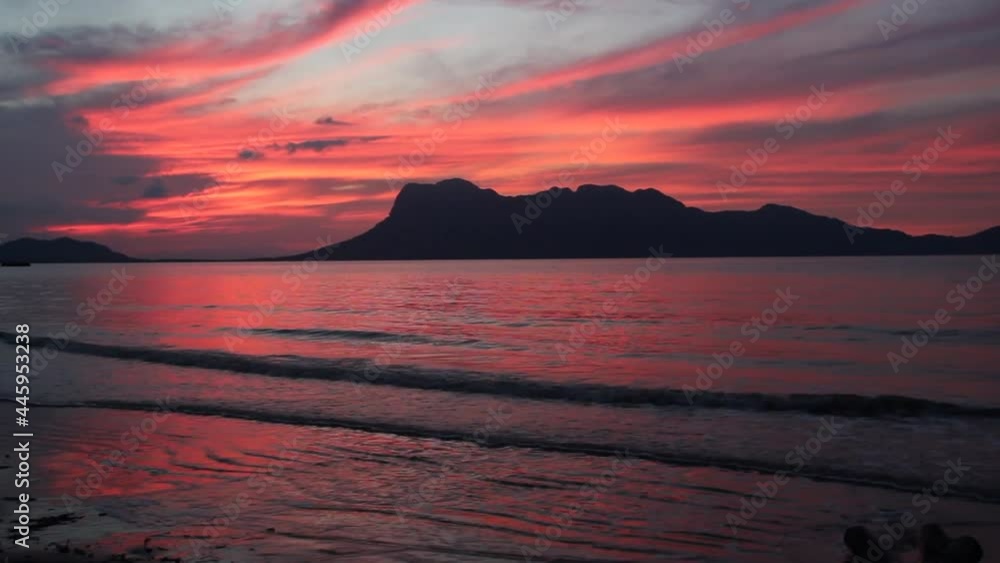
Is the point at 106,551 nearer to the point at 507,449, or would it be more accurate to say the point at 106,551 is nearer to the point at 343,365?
the point at 507,449

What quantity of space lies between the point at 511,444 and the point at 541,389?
22.2 ft

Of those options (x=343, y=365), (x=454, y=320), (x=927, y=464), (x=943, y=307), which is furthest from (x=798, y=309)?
(x=927, y=464)

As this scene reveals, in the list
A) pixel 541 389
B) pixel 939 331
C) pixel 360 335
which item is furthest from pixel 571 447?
pixel 939 331

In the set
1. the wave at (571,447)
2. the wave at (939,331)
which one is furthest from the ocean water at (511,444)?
the wave at (939,331)

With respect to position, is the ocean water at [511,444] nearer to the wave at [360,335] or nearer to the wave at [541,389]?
the wave at [541,389]

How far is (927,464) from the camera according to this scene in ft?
41.3

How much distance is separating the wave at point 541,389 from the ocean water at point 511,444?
109 mm

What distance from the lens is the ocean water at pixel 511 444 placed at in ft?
29.4

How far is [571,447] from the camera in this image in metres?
13.9

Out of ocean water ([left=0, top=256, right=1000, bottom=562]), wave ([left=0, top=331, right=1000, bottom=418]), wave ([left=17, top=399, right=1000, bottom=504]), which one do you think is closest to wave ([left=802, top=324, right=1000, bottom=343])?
ocean water ([left=0, top=256, right=1000, bottom=562])

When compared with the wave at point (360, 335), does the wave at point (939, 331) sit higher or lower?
lower

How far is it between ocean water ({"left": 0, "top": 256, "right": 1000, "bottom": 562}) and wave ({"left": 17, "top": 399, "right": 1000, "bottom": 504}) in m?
0.08

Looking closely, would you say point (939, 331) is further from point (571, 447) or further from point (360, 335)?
point (571, 447)

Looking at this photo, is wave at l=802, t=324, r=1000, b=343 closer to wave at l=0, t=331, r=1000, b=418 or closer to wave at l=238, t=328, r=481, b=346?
wave at l=0, t=331, r=1000, b=418
